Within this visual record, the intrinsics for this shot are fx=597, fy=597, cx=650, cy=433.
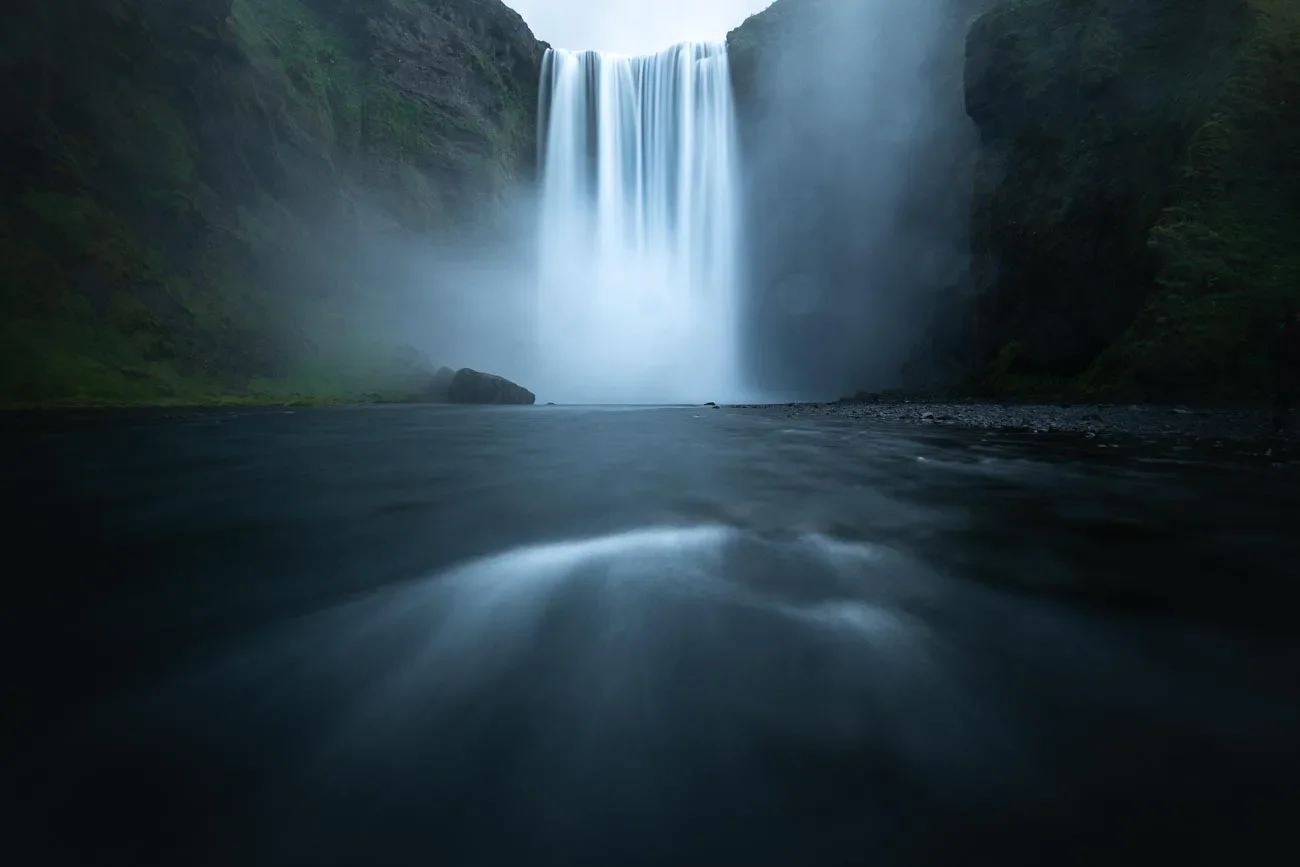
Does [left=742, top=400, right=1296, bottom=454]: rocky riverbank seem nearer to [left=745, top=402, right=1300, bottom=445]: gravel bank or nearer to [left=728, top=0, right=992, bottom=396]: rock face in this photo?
[left=745, top=402, right=1300, bottom=445]: gravel bank

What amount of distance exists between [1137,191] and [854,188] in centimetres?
2746

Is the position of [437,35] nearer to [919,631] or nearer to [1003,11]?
[1003,11]

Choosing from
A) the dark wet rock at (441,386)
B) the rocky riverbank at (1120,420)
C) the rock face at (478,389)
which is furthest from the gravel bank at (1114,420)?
the dark wet rock at (441,386)

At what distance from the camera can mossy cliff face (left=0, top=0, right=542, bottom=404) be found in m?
29.2

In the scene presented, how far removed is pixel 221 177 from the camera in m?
38.3

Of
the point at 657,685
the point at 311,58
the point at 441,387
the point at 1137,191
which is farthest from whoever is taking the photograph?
the point at 311,58

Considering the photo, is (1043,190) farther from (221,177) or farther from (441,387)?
(221,177)

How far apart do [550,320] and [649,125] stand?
20.6 metres

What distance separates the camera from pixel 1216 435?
11656 mm

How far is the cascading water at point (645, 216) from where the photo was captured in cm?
5553

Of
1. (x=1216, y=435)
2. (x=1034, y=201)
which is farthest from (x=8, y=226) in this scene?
(x=1034, y=201)

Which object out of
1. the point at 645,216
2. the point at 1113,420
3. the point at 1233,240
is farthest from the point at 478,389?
the point at 1233,240

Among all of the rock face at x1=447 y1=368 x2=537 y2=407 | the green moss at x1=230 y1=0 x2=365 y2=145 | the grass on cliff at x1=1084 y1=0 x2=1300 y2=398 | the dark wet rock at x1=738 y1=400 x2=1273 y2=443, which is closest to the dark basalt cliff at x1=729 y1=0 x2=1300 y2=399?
the grass on cliff at x1=1084 y1=0 x2=1300 y2=398

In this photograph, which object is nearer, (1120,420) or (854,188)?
(1120,420)
